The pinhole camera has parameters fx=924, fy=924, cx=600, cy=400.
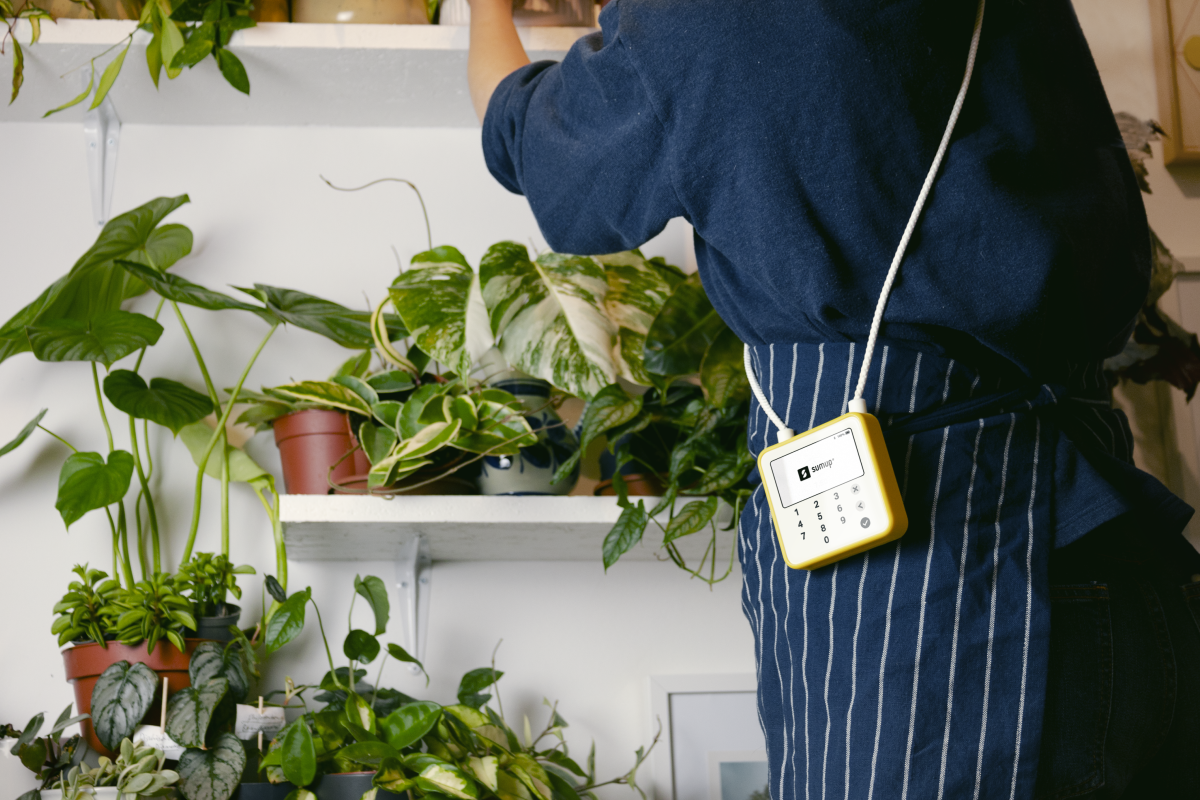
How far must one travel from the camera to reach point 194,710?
3.42ft

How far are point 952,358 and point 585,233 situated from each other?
315 millimetres

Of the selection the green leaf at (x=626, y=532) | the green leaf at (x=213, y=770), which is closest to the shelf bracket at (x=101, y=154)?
the green leaf at (x=213, y=770)

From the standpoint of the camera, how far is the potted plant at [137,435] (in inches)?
44.2

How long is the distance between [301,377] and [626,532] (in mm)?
624

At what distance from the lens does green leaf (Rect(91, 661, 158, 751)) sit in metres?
1.03

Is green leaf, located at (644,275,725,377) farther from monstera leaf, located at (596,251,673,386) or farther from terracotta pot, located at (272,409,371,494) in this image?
terracotta pot, located at (272,409,371,494)

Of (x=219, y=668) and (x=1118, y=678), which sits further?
(x=219, y=668)

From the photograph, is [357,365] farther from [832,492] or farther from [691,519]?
[832,492]

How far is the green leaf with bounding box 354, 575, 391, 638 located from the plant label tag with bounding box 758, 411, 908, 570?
2.26ft

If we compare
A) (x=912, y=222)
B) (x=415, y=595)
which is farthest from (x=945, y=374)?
(x=415, y=595)

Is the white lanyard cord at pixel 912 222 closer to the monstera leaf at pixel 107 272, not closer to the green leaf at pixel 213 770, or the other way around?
the green leaf at pixel 213 770

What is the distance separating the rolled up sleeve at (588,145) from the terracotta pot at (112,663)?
722 mm

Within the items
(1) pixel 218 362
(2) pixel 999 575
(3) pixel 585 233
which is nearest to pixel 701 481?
(3) pixel 585 233

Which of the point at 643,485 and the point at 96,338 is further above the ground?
the point at 96,338
